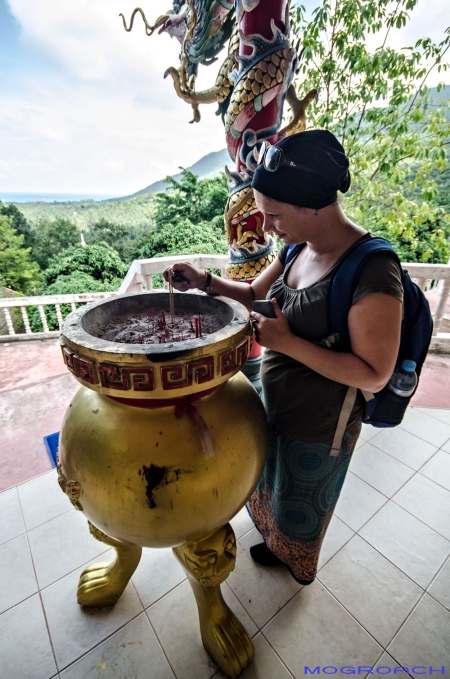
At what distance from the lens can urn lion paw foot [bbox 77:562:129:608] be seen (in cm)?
136

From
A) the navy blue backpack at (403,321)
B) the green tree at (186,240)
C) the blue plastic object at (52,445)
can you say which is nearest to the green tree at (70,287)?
the green tree at (186,240)

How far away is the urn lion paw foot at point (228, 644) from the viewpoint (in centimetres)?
118

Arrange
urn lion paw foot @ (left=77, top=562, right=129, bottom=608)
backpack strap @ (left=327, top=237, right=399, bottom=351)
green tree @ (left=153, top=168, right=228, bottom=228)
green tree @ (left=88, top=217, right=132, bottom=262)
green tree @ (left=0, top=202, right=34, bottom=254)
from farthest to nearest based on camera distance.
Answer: green tree @ (left=88, top=217, right=132, bottom=262)
green tree @ (left=0, top=202, right=34, bottom=254)
green tree @ (left=153, top=168, right=228, bottom=228)
urn lion paw foot @ (left=77, top=562, right=129, bottom=608)
backpack strap @ (left=327, top=237, right=399, bottom=351)

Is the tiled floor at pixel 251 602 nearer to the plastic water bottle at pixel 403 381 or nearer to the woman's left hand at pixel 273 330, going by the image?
the plastic water bottle at pixel 403 381

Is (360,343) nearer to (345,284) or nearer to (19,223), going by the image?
(345,284)

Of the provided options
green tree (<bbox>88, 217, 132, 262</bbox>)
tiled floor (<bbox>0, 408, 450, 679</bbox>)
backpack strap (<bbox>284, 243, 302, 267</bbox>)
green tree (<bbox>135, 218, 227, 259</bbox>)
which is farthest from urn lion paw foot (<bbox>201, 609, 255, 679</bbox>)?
green tree (<bbox>88, 217, 132, 262</bbox>)

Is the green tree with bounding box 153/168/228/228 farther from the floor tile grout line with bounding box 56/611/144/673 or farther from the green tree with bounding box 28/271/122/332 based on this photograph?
the floor tile grout line with bounding box 56/611/144/673

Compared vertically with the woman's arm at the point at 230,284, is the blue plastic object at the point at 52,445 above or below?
below

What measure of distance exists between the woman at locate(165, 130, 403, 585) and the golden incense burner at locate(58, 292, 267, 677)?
6.1 inches

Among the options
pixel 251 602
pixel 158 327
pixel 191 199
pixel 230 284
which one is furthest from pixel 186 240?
pixel 251 602

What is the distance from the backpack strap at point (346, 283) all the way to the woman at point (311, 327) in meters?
0.02

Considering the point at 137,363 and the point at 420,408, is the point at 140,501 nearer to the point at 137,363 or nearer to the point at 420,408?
the point at 137,363

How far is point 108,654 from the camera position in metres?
1.25

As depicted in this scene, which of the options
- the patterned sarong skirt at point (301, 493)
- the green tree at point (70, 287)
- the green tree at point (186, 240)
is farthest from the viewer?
the green tree at point (186, 240)
